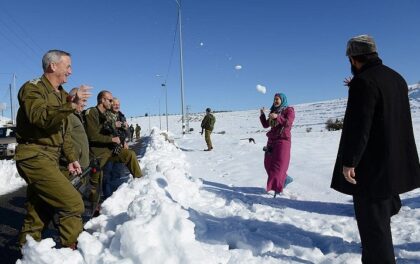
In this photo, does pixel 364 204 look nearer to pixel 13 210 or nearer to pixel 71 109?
pixel 71 109

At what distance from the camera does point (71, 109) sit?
10.2ft

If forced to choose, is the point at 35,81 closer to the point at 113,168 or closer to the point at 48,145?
the point at 48,145

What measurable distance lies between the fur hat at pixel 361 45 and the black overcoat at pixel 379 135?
0.34ft

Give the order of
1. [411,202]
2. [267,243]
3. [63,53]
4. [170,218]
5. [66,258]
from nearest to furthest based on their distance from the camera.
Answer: [66,258], [170,218], [63,53], [267,243], [411,202]

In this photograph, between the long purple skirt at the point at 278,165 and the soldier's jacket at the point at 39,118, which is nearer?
the soldier's jacket at the point at 39,118

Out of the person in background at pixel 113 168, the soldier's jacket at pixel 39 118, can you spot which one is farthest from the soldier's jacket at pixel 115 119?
the soldier's jacket at pixel 39 118

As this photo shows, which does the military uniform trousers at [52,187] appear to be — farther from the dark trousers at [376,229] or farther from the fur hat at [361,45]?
the fur hat at [361,45]

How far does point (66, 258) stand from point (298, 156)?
937 centimetres

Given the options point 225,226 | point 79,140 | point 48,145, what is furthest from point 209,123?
point 48,145

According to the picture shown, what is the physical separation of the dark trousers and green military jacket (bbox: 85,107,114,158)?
3.88 m

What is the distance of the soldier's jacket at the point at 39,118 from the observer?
3125 mm

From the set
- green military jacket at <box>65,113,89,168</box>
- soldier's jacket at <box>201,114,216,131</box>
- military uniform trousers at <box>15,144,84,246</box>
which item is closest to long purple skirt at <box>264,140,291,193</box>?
green military jacket at <box>65,113,89,168</box>

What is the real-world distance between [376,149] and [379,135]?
4.4 inches

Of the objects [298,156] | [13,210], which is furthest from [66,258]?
[298,156]
